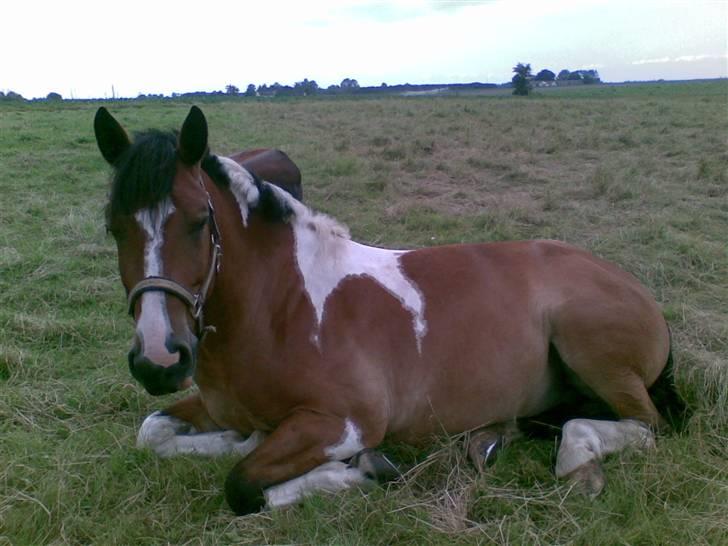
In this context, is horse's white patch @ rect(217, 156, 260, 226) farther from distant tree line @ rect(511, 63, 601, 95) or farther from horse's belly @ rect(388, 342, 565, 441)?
distant tree line @ rect(511, 63, 601, 95)

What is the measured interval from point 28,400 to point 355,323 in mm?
1953

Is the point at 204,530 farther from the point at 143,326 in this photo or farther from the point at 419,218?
the point at 419,218

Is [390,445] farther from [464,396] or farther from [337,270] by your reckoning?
[337,270]

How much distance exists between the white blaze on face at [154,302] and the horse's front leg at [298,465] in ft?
2.15

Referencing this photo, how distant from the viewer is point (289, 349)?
2.91 m

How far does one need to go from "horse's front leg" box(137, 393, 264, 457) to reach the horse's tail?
6.66ft

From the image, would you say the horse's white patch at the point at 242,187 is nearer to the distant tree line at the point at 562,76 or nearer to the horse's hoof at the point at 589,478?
the horse's hoof at the point at 589,478

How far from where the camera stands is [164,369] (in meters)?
2.26

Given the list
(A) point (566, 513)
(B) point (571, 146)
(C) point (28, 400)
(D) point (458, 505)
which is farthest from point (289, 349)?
(B) point (571, 146)

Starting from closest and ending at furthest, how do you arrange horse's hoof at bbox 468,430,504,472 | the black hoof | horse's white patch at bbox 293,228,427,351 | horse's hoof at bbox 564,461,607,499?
the black hoof
horse's hoof at bbox 564,461,607,499
horse's hoof at bbox 468,430,504,472
horse's white patch at bbox 293,228,427,351

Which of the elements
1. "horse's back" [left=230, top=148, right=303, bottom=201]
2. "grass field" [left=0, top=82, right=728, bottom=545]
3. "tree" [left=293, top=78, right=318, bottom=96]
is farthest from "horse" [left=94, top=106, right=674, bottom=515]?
"tree" [left=293, top=78, right=318, bottom=96]

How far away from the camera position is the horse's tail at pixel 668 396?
3.39 m

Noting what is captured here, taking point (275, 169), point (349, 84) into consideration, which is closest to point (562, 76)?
point (349, 84)

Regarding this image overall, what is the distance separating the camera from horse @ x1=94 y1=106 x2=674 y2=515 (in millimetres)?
2541
